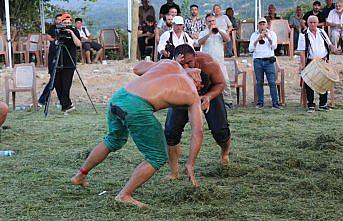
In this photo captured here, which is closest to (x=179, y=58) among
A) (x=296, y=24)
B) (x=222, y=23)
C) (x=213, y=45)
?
(x=213, y=45)

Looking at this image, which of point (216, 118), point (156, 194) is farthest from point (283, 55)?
point (156, 194)

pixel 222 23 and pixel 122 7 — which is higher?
pixel 122 7

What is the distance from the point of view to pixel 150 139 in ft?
19.8

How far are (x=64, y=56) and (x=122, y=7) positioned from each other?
16770 millimetres

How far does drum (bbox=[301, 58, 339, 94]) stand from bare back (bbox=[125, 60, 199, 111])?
658cm

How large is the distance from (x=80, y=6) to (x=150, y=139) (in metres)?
19.4

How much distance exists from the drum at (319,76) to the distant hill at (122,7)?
10013mm

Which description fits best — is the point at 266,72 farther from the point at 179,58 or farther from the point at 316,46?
the point at 179,58

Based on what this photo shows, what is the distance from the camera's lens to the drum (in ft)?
40.4

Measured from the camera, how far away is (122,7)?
29484 mm

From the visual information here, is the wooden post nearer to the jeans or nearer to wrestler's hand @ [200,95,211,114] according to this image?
the jeans

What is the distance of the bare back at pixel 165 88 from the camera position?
5.98m

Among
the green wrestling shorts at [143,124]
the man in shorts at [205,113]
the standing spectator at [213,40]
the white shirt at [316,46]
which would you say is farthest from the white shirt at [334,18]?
the green wrestling shorts at [143,124]

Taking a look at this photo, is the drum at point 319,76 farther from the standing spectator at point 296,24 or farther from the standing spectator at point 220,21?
the standing spectator at point 296,24
